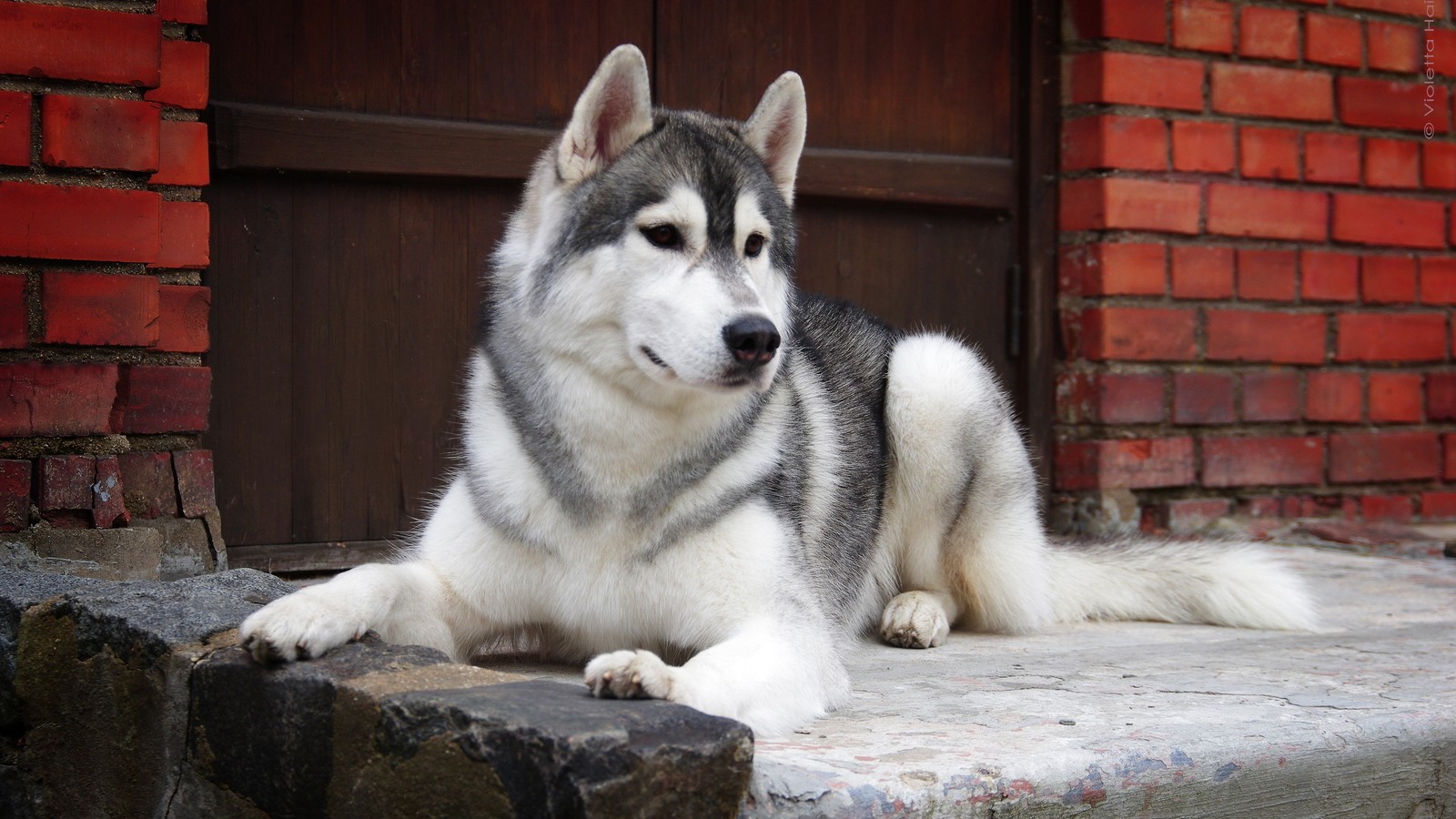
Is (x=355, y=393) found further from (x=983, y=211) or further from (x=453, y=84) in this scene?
(x=983, y=211)

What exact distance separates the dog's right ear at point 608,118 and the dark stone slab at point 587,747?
109 centimetres

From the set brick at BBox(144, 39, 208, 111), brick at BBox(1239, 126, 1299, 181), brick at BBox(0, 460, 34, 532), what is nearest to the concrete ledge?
brick at BBox(0, 460, 34, 532)

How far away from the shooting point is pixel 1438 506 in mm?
4812

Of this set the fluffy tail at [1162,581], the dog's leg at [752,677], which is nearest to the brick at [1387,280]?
the fluffy tail at [1162,581]

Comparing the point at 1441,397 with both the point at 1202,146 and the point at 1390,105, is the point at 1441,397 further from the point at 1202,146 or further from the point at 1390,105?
the point at 1202,146

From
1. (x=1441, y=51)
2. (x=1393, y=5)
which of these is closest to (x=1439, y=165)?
(x=1441, y=51)

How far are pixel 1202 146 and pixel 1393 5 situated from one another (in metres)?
0.99

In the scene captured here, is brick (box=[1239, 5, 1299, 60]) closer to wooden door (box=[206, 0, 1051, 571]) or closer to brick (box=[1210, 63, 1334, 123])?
brick (box=[1210, 63, 1334, 123])

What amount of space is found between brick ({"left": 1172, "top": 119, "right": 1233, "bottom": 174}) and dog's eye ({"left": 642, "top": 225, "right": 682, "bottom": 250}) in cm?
261

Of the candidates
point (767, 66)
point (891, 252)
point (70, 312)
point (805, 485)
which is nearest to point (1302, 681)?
point (805, 485)

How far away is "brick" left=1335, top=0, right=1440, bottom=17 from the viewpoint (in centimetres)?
456

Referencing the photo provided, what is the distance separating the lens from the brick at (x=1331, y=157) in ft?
14.8

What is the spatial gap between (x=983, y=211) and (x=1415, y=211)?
1621 mm

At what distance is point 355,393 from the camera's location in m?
3.66
